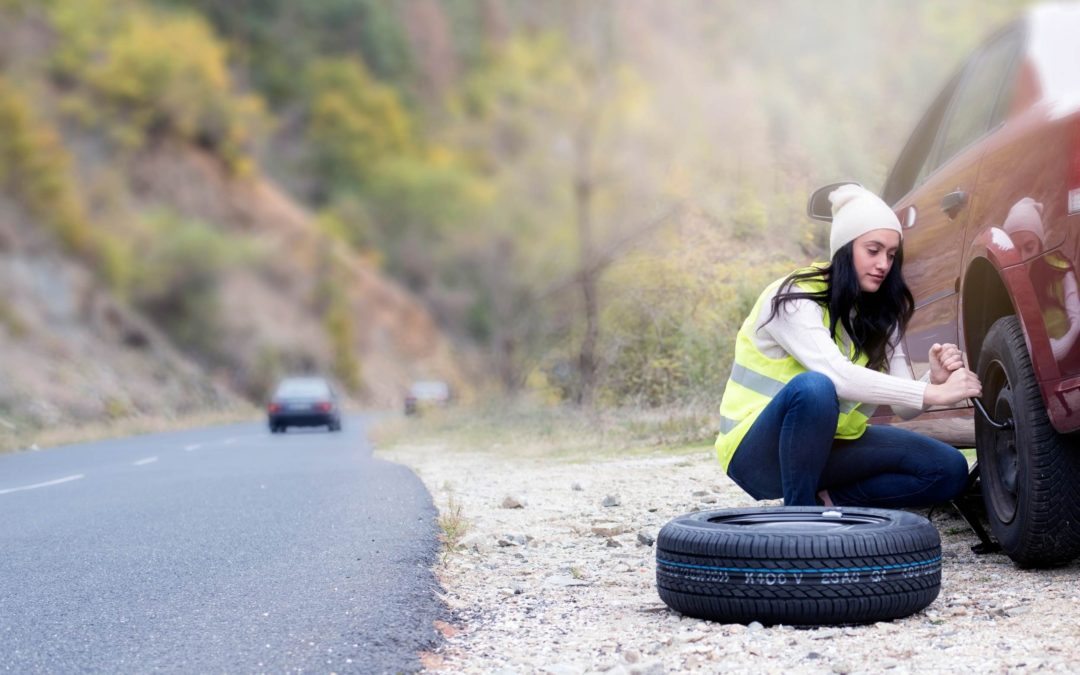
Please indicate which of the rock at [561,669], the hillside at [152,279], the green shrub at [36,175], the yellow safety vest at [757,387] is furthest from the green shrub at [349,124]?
the rock at [561,669]

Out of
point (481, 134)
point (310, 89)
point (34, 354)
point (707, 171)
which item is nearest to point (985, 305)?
point (707, 171)

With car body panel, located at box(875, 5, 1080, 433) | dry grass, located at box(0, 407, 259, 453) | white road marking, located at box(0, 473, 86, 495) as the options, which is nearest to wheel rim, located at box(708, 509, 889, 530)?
car body panel, located at box(875, 5, 1080, 433)

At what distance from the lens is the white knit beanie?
4.72 m

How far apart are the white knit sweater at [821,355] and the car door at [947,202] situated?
21.3 inches

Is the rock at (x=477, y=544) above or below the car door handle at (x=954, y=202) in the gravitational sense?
below

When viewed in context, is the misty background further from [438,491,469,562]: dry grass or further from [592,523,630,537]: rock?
[438,491,469,562]: dry grass

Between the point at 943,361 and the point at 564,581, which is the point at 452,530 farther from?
the point at 943,361

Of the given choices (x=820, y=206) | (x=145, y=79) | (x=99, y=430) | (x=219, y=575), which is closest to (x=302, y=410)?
(x=99, y=430)

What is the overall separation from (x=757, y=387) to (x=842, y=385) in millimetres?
487

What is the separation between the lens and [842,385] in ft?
15.2

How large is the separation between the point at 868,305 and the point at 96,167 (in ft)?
154

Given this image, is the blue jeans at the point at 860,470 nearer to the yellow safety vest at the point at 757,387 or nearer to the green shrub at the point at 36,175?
the yellow safety vest at the point at 757,387

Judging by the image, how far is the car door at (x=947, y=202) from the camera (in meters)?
4.96

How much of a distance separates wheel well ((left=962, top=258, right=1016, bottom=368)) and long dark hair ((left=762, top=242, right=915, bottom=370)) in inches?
8.5
